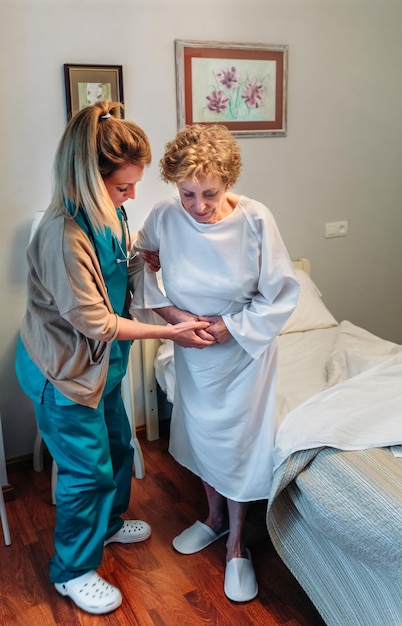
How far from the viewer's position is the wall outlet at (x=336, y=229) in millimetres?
3048

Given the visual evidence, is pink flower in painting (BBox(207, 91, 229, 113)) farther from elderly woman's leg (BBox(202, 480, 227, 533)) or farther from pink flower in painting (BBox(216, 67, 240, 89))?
elderly woman's leg (BBox(202, 480, 227, 533))

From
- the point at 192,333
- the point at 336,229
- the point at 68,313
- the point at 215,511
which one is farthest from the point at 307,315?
the point at 68,313

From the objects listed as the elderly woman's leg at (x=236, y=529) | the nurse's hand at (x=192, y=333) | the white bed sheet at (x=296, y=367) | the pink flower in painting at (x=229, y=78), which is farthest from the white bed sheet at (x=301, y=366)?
the pink flower in painting at (x=229, y=78)

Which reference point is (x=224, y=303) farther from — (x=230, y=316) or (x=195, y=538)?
(x=195, y=538)

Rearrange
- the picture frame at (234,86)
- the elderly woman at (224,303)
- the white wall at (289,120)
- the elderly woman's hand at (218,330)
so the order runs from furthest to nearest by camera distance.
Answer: the picture frame at (234,86) → the white wall at (289,120) → the elderly woman's hand at (218,330) → the elderly woman at (224,303)

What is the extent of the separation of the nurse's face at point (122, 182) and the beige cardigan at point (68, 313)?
0.14 metres

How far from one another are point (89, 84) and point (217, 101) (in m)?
0.59

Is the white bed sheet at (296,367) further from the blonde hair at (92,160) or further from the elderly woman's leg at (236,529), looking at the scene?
the blonde hair at (92,160)

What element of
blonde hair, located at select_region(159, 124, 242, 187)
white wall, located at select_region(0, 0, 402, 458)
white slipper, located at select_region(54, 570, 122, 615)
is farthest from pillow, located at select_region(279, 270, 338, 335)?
white slipper, located at select_region(54, 570, 122, 615)

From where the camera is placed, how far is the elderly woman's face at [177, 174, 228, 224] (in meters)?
1.54

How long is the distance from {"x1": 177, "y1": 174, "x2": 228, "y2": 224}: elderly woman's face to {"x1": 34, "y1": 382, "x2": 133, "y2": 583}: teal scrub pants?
2.05 ft

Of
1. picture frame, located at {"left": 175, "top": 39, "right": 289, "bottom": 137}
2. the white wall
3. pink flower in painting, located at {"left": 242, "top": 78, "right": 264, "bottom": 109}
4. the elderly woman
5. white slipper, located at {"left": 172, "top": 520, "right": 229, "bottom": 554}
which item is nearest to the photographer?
the elderly woman

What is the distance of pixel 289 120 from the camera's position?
9.18 feet

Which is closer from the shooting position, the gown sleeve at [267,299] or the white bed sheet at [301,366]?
the gown sleeve at [267,299]
